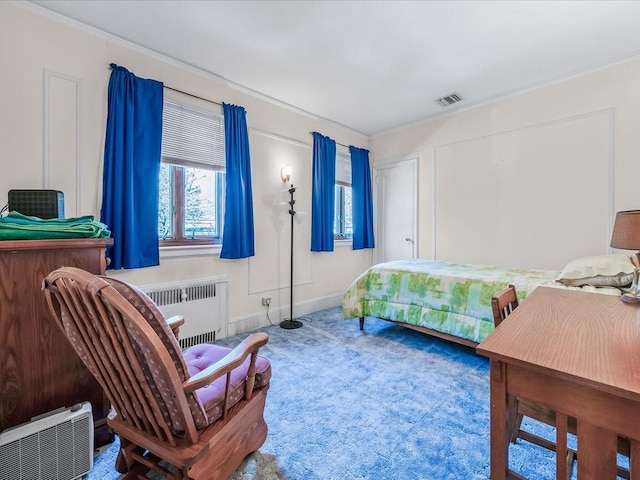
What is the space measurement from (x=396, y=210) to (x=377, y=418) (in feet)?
11.1

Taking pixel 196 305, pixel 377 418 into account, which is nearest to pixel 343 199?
pixel 196 305

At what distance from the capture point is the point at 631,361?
2.68 ft

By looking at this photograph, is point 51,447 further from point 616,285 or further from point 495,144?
point 495,144

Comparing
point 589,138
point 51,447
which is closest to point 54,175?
point 51,447

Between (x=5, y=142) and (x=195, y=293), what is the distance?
5.72 ft

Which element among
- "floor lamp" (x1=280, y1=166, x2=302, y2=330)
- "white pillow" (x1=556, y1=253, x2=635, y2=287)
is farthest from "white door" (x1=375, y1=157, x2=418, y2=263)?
"white pillow" (x1=556, y1=253, x2=635, y2=287)

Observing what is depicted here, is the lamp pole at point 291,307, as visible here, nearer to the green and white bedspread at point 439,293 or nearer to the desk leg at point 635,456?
the green and white bedspread at point 439,293

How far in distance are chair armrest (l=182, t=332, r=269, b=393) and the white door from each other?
361 centimetres

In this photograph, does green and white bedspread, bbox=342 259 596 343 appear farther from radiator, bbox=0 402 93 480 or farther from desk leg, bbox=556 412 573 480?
radiator, bbox=0 402 93 480

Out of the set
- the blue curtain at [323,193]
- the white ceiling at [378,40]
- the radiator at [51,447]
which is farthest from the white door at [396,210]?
the radiator at [51,447]

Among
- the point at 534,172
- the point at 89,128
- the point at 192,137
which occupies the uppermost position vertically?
the point at 192,137

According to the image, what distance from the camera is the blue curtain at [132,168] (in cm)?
234

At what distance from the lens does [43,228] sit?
4.54 ft

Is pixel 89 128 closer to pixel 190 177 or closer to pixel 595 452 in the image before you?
pixel 190 177
